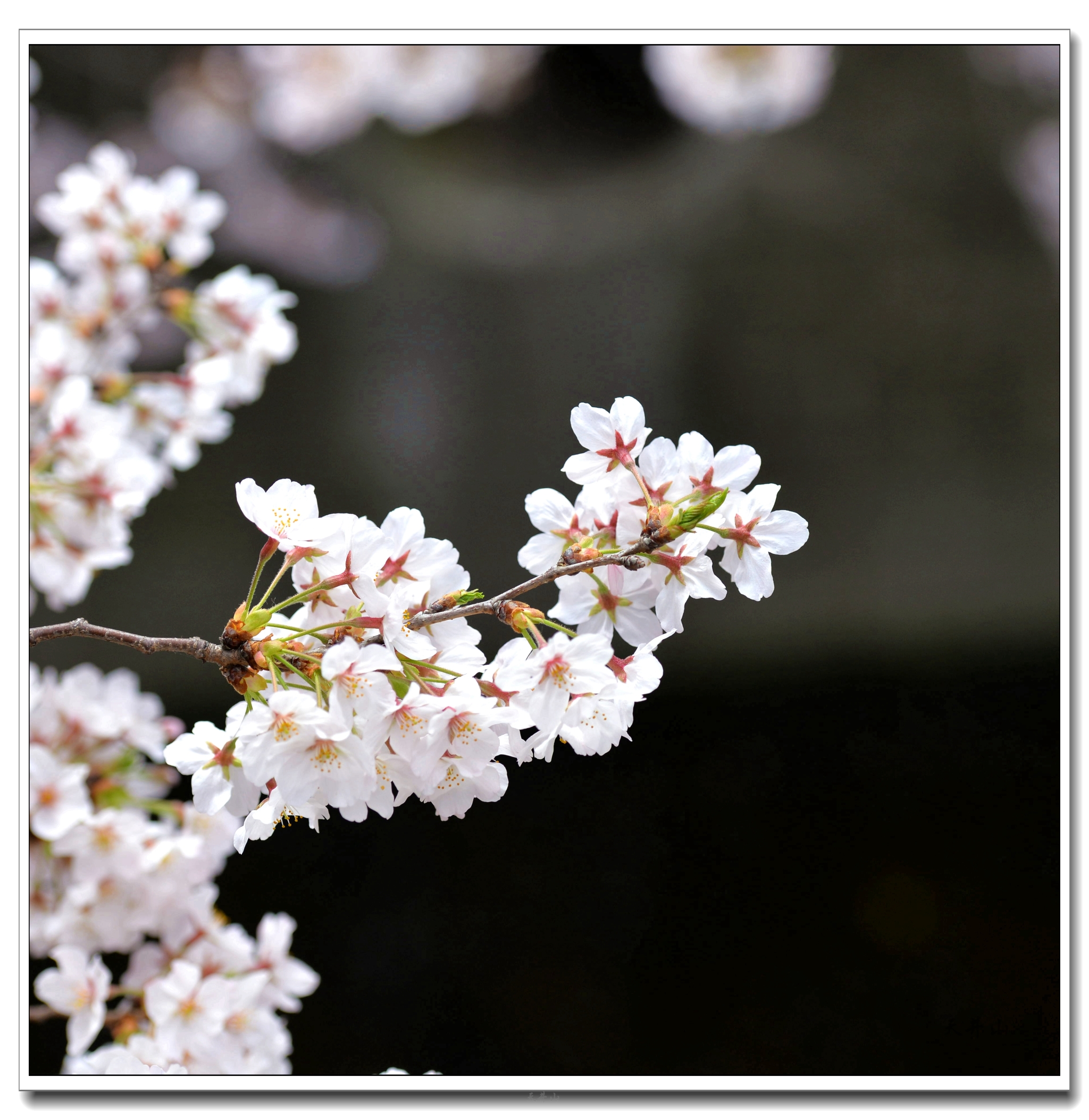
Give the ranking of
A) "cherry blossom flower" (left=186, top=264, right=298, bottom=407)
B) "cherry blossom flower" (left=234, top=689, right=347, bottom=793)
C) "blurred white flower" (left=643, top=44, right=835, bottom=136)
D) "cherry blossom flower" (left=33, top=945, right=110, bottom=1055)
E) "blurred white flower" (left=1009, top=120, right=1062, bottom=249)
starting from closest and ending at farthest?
"cherry blossom flower" (left=234, top=689, right=347, bottom=793)
"cherry blossom flower" (left=33, top=945, right=110, bottom=1055)
"cherry blossom flower" (left=186, top=264, right=298, bottom=407)
"blurred white flower" (left=643, top=44, right=835, bottom=136)
"blurred white flower" (left=1009, top=120, right=1062, bottom=249)

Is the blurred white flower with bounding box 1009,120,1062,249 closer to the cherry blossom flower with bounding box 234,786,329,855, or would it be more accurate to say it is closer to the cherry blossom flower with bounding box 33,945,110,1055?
the cherry blossom flower with bounding box 234,786,329,855

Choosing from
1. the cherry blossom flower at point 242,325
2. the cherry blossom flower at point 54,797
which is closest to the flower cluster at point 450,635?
the cherry blossom flower at point 54,797

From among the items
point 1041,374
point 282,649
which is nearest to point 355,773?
point 282,649

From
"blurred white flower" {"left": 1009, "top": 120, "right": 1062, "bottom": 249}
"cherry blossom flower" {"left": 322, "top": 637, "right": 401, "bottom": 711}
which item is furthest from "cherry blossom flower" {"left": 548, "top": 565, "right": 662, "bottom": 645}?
"blurred white flower" {"left": 1009, "top": 120, "right": 1062, "bottom": 249}

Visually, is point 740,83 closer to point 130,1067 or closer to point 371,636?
point 371,636

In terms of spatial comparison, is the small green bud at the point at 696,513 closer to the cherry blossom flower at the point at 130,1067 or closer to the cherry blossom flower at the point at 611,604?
the cherry blossom flower at the point at 611,604
